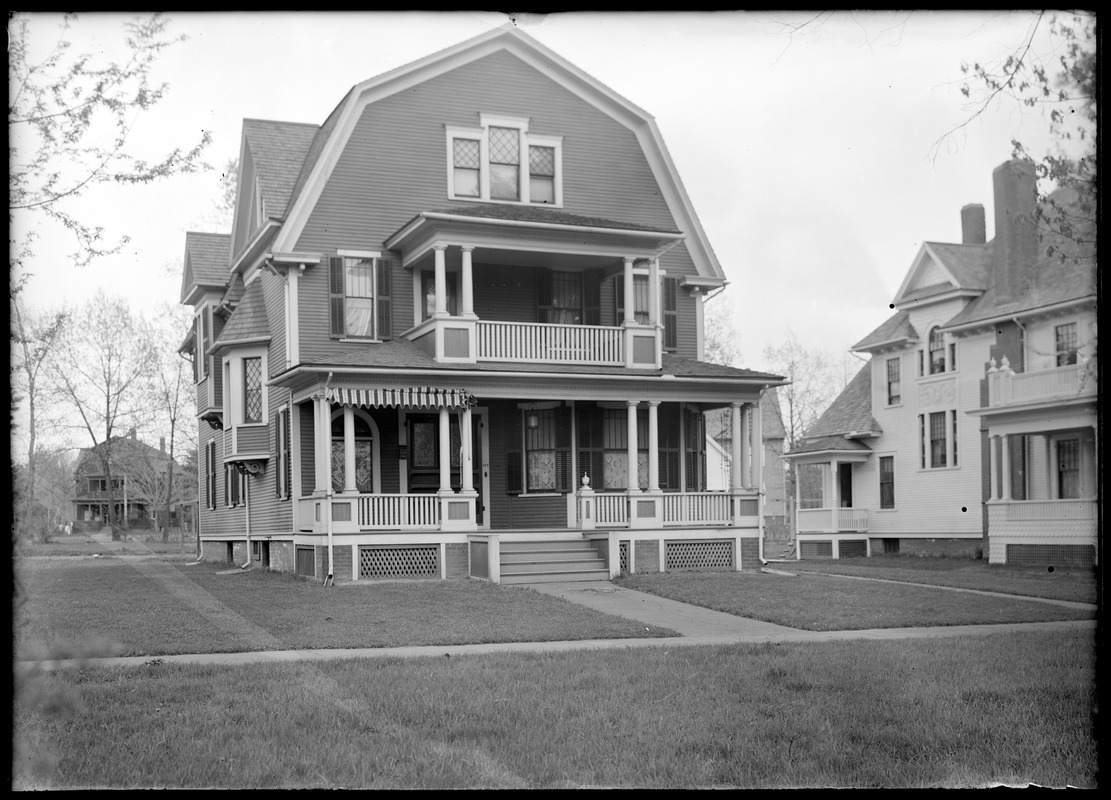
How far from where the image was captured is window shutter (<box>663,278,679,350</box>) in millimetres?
24562

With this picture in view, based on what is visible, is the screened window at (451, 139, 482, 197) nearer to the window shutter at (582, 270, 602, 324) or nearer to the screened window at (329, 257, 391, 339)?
the screened window at (329, 257, 391, 339)

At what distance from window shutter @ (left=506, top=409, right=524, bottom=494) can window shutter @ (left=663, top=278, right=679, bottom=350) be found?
12.2ft

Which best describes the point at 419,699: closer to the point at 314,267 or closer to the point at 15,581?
the point at 15,581

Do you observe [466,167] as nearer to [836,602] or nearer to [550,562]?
[550,562]

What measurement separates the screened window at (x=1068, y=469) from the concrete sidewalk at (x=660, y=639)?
40.8 ft

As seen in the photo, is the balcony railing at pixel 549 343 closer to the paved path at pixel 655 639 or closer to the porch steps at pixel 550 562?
the porch steps at pixel 550 562

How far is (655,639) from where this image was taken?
12.4 meters

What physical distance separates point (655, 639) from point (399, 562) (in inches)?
332

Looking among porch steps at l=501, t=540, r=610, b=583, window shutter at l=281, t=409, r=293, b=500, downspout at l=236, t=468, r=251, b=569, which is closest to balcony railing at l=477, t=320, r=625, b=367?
porch steps at l=501, t=540, r=610, b=583

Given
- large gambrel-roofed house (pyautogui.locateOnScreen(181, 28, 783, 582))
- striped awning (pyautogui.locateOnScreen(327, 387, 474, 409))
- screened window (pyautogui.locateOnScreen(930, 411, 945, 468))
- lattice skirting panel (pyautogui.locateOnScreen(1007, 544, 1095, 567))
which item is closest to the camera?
striped awning (pyautogui.locateOnScreen(327, 387, 474, 409))

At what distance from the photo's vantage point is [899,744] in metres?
7.43

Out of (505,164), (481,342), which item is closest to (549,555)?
(481,342)

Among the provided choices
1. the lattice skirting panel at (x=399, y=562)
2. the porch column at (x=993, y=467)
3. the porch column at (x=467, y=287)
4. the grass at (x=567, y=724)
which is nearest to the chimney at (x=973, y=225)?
the porch column at (x=993, y=467)

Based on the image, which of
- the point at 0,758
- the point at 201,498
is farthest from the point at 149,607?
the point at 201,498
